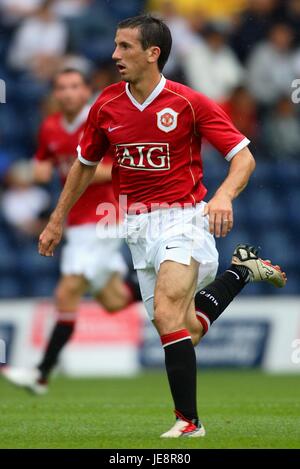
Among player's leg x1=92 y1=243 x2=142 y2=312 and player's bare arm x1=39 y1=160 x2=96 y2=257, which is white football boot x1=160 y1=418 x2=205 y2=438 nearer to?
player's bare arm x1=39 y1=160 x2=96 y2=257

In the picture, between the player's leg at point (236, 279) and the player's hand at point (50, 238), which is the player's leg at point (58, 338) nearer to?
the player's leg at point (236, 279)

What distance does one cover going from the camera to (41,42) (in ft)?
49.7

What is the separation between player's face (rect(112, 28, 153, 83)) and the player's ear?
2 cm

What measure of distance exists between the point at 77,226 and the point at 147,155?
13.4ft

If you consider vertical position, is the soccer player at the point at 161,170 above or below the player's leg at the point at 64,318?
above

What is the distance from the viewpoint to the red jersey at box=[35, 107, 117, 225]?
1041cm

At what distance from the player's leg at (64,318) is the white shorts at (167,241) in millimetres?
3292

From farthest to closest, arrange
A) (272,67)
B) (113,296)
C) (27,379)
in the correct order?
1. (272,67)
2. (113,296)
3. (27,379)

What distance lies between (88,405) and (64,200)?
87.4 inches

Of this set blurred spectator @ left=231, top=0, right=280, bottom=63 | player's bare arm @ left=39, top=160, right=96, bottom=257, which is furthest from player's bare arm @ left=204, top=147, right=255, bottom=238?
blurred spectator @ left=231, top=0, right=280, bottom=63

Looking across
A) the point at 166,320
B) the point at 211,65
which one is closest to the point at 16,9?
the point at 211,65

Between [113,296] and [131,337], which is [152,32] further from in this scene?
[131,337]

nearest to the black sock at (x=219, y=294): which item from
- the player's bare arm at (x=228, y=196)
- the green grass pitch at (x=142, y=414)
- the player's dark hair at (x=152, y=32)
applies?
the green grass pitch at (x=142, y=414)

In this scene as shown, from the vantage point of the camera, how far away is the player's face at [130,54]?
256 inches
